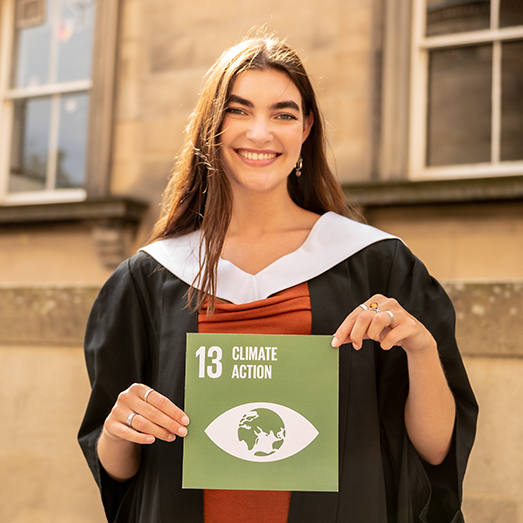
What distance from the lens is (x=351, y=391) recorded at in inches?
56.6

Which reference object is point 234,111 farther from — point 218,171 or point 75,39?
point 75,39

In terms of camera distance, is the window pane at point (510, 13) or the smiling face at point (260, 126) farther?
the window pane at point (510, 13)

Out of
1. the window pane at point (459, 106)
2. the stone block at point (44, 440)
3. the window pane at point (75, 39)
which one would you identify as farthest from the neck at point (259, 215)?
the window pane at point (75, 39)

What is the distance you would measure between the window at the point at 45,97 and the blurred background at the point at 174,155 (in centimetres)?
1

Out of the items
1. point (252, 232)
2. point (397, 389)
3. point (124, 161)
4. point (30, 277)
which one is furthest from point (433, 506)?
point (30, 277)

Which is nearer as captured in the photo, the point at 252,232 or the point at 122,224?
the point at 252,232

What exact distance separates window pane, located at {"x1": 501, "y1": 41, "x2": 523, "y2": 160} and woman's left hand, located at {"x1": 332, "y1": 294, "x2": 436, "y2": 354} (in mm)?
3250

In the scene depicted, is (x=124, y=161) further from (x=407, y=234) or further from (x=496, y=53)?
(x=496, y=53)

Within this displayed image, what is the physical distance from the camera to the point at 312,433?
1.27 metres

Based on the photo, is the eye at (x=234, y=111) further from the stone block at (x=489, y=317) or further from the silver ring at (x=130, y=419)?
the stone block at (x=489, y=317)

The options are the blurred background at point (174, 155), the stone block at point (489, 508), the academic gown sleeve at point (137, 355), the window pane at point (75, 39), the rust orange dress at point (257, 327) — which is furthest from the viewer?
the window pane at point (75, 39)

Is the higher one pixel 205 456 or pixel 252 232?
pixel 252 232

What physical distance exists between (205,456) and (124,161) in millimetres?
3940

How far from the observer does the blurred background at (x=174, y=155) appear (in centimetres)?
228
